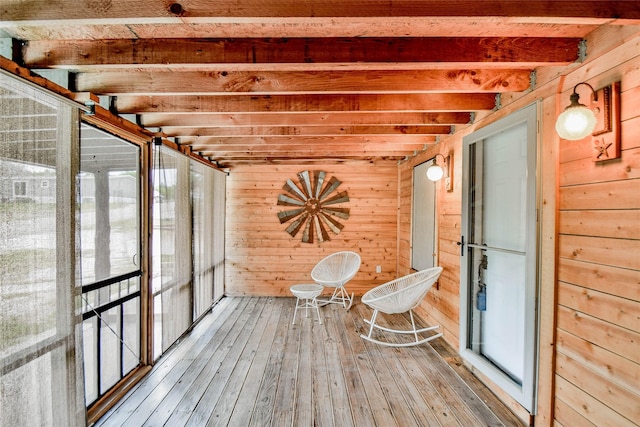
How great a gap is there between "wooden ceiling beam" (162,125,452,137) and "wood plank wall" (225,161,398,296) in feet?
6.35

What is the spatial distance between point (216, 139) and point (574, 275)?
347 cm

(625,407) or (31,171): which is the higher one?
(31,171)

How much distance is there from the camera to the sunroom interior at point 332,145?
4.56 feet

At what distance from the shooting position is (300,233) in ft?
16.7

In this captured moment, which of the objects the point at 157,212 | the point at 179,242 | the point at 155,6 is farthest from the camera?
the point at 179,242

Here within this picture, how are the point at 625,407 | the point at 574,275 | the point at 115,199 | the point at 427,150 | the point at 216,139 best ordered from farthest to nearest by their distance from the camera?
the point at 427,150, the point at 216,139, the point at 115,199, the point at 574,275, the point at 625,407

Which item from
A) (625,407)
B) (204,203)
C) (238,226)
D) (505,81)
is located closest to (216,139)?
(204,203)

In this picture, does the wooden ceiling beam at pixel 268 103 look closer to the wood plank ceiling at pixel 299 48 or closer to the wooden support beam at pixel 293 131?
the wood plank ceiling at pixel 299 48

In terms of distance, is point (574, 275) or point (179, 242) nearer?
point (574, 275)

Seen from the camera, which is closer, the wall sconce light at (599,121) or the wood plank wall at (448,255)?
the wall sconce light at (599,121)

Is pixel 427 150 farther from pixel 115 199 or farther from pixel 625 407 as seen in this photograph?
pixel 115 199

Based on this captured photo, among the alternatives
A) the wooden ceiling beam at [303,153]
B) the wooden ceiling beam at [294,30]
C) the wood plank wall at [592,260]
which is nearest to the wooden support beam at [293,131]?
the wooden ceiling beam at [303,153]

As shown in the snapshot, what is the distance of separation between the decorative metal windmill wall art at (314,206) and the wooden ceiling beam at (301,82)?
3046 millimetres

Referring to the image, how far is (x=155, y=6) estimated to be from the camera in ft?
4.20
